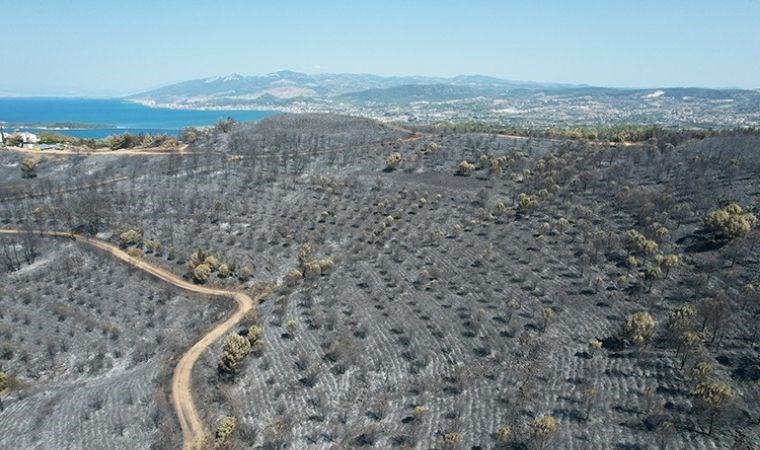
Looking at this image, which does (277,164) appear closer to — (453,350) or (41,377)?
(41,377)

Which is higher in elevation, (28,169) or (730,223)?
(730,223)

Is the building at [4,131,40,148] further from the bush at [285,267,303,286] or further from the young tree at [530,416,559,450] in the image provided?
the young tree at [530,416,559,450]

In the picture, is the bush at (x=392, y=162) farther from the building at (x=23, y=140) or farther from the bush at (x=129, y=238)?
the building at (x=23, y=140)

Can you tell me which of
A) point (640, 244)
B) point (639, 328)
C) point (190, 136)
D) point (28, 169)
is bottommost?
point (639, 328)

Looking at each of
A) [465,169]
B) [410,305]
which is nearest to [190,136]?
[465,169]

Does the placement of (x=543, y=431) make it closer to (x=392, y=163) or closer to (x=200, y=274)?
(x=200, y=274)

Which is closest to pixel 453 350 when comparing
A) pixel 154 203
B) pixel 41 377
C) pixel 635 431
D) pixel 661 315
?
pixel 635 431

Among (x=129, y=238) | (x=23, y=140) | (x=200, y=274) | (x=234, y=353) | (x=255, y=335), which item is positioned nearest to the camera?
(x=234, y=353)
